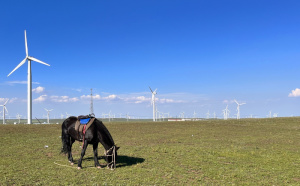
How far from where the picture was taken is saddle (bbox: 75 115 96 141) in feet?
41.2

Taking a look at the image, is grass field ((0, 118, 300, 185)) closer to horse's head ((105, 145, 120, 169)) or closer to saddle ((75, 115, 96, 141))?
horse's head ((105, 145, 120, 169))

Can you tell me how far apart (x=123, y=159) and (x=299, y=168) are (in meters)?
10.6

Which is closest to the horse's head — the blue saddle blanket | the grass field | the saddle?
the grass field

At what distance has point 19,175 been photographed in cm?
1078

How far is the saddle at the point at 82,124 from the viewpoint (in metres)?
12.6

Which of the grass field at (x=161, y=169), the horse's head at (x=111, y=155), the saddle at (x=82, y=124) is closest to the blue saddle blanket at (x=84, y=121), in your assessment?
the saddle at (x=82, y=124)

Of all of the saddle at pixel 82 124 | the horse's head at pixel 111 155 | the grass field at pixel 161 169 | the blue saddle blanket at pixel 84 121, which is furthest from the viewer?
the blue saddle blanket at pixel 84 121

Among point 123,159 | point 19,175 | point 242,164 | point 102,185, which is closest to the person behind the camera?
point 102,185

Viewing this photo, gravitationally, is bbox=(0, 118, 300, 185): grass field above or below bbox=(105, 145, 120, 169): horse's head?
below

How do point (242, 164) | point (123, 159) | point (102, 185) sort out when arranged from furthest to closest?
point (123, 159), point (242, 164), point (102, 185)

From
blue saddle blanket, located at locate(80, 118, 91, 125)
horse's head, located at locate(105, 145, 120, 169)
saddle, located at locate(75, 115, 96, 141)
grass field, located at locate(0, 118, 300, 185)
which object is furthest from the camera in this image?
blue saddle blanket, located at locate(80, 118, 91, 125)

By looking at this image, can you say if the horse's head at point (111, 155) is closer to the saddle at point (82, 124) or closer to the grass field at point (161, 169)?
the grass field at point (161, 169)

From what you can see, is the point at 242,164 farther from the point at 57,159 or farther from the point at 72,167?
the point at 57,159

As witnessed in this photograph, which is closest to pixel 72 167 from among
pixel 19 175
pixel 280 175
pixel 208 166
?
pixel 19 175
